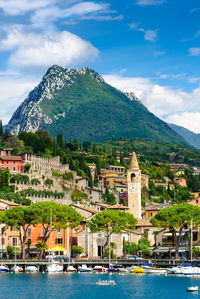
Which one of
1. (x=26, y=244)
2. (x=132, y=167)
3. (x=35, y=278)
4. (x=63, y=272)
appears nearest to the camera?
(x=35, y=278)

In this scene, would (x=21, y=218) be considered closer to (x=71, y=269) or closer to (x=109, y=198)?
(x=71, y=269)

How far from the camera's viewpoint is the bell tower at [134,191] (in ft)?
488

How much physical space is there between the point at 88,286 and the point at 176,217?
3353 centimetres

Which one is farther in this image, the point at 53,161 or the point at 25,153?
the point at 53,161

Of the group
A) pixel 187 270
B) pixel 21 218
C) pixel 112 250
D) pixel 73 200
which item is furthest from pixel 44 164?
pixel 187 270

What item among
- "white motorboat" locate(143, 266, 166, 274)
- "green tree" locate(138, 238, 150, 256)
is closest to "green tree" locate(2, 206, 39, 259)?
"white motorboat" locate(143, 266, 166, 274)

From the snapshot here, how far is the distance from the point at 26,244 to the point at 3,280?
83.8ft

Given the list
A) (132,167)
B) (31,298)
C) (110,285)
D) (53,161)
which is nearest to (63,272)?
(110,285)

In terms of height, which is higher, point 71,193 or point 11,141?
point 11,141

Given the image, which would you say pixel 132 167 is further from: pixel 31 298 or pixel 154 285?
pixel 31 298

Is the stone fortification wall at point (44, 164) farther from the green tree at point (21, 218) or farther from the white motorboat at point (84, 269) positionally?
the white motorboat at point (84, 269)

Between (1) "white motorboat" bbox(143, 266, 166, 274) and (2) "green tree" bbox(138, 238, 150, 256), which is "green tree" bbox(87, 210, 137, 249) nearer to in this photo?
(2) "green tree" bbox(138, 238, 150, 256)

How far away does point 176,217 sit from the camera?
116562 mm

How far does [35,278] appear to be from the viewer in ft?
313
